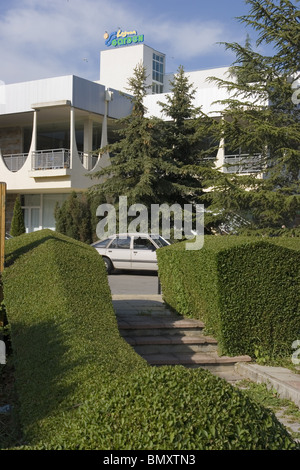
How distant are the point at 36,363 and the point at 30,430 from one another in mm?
840

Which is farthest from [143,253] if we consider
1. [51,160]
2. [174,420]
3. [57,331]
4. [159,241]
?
[174,420]

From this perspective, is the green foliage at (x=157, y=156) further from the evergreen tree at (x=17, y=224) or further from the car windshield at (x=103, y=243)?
the evergreen tree at (x=17, y=224)

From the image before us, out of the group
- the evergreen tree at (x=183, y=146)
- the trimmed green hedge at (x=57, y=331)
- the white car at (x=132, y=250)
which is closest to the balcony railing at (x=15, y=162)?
the evergreen tree at (x=183, y=146)

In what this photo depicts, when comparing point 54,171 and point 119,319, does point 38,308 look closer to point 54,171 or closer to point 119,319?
point 119,319

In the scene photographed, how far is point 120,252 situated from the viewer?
68.4ft

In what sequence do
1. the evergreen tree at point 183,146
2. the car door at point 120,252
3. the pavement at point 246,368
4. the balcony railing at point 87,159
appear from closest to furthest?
1. the pavement at point 246,368
2. the car door at point 120,252
3. the evergreen tree at point 183,146
4. the balcony railing at point 87,159

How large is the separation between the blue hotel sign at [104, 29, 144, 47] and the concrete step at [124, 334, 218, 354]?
131 feet

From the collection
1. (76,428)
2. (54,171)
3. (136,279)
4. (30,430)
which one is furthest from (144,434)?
(54,171)

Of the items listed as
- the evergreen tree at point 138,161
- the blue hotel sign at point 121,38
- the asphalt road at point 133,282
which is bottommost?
the asphalt road at point 133,282

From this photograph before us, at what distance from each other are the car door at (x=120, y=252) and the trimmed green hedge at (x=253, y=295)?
12369 mm

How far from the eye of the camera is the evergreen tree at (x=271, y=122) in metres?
16.8

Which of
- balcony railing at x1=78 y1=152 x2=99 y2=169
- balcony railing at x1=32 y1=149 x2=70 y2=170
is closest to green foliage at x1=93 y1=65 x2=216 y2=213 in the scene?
balcony railing at x1=32 y1=149 x2=70 y2=170

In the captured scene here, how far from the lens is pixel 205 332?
8.79 meters
